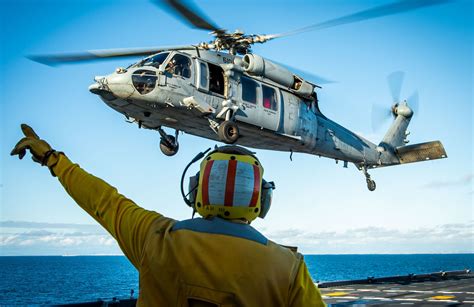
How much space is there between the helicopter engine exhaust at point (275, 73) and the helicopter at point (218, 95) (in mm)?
34

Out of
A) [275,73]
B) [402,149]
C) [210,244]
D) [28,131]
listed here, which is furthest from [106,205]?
[402,149]

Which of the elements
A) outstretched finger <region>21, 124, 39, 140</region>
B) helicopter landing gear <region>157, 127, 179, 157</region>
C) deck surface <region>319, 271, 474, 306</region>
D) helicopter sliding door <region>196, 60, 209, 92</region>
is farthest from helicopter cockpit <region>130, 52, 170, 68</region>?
outstretched finger <region>21, 124, 39, 140</region>

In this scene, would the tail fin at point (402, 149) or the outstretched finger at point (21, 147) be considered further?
the tail fin at point (402, 149)

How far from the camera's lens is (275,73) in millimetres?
18188

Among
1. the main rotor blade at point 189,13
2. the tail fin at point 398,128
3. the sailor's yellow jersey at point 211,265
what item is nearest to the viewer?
the sailor's yellow jersey at point 211,265

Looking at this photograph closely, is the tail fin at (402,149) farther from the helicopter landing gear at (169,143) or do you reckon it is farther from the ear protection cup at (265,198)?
the ear protection cup at (265,198)

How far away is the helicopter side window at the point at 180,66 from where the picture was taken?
16.2 meters

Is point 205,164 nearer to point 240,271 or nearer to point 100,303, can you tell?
point 240,271

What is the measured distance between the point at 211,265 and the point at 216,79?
1537 centimetres

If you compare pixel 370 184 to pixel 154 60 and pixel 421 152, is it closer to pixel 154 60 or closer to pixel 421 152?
pixel 421 152

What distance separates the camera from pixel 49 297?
71688mm

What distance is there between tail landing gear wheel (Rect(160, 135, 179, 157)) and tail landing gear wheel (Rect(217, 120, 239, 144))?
2.38 meters

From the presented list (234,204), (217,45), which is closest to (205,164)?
(234,204)

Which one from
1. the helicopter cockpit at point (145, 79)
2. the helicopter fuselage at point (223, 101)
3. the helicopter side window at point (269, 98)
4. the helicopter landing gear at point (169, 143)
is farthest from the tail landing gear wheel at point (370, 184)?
the helicopter cockpit at point (145, 79)
